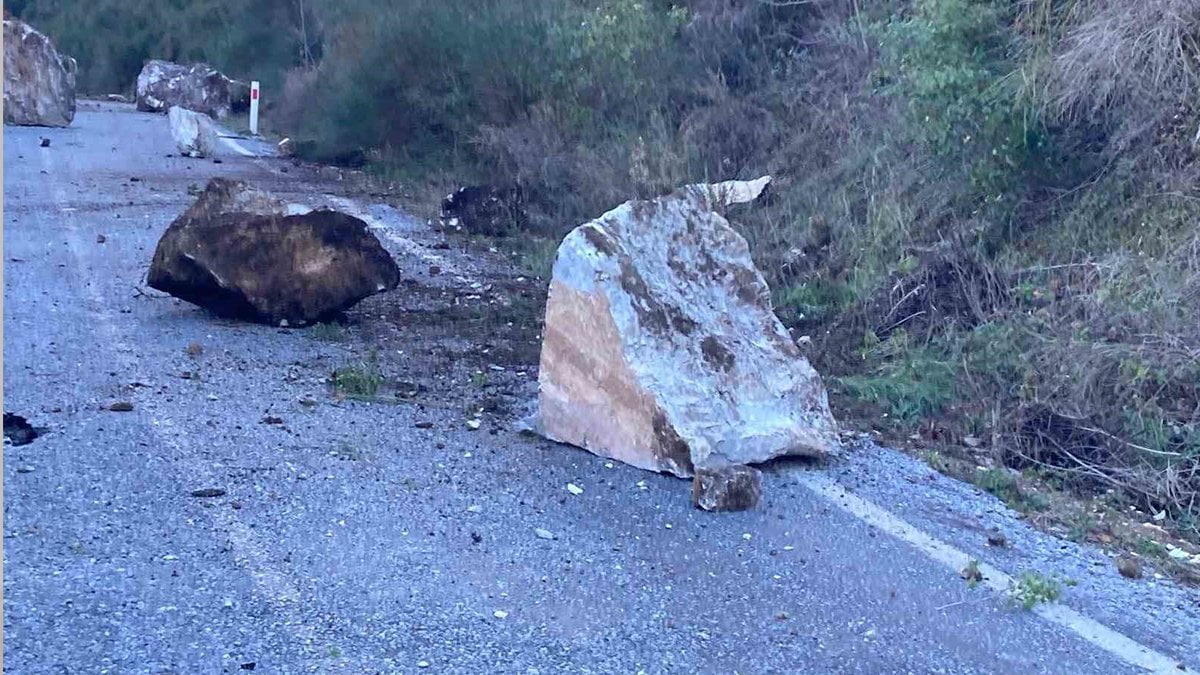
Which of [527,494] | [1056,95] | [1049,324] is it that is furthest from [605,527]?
[1056,95]

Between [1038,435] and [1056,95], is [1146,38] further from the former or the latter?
[1038,435]

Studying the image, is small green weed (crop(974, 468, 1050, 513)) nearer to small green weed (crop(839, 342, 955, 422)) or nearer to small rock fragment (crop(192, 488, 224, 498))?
small green weed (crop(839, 342, 955, 422))

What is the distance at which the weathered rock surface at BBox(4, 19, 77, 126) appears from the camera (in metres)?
24.9

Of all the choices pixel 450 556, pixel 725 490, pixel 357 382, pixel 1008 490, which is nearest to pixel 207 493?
pixel 450 556

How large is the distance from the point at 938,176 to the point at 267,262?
5.03 meters

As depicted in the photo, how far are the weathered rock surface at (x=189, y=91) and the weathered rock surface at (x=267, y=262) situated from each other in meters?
27.4

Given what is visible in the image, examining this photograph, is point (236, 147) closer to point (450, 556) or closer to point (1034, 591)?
point (450, 556)

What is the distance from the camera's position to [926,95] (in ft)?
31.4

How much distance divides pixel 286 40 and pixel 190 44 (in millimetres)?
13843

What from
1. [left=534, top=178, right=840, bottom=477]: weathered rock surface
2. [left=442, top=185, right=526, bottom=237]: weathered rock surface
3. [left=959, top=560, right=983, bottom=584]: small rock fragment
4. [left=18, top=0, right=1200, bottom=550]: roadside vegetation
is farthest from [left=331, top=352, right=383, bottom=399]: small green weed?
[left=442, top=185, right=526, bottom=237]: weathered rock surface

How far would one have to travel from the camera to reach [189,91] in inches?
1389

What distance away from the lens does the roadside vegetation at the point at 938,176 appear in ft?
22.6

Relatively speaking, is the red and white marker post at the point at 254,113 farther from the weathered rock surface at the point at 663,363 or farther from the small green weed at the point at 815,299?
the weathered rock surface at the point at 663,363

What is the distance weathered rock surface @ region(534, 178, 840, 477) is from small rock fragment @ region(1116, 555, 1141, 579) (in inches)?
56.8
